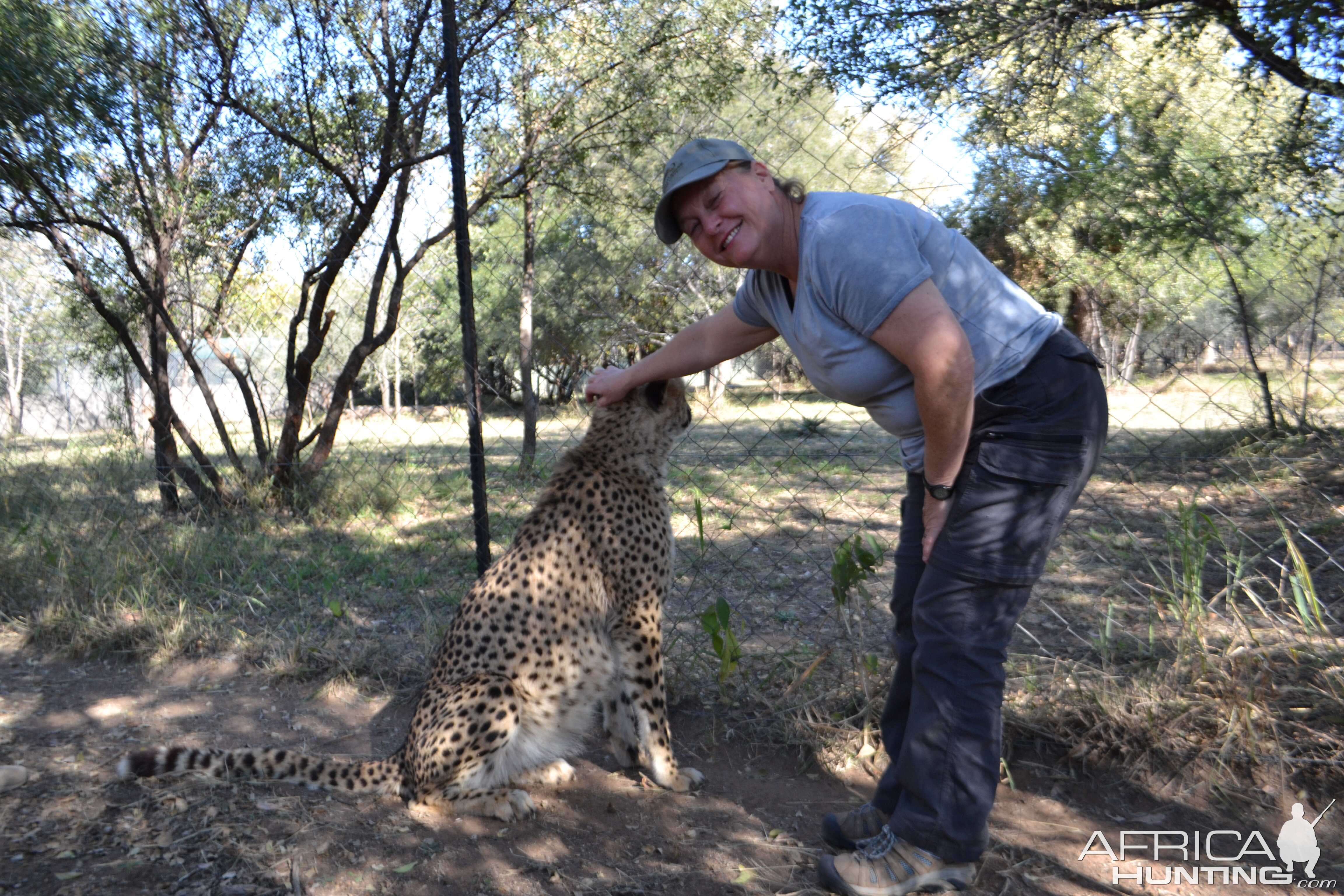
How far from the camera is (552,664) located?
94.3 inches

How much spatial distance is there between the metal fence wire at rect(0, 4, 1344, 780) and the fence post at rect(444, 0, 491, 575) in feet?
1.71

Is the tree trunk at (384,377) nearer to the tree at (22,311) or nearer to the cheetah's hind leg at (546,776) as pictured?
the tree at (22,311)

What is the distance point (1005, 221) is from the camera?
2.92 m

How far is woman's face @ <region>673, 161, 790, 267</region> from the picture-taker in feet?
5.87

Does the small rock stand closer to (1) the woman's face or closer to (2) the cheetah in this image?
(2) the cheetah

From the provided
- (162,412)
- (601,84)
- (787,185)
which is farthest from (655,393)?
(162,412)

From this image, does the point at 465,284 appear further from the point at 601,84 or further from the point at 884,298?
the point at 601,84

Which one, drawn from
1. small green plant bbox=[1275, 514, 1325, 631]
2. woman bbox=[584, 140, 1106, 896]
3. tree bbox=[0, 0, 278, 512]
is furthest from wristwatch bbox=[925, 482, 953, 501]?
tree bbox=[0, 0, 278, 512]

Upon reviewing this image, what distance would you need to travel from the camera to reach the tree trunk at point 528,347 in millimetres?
6598

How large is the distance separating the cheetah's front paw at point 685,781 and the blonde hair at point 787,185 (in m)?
1.60

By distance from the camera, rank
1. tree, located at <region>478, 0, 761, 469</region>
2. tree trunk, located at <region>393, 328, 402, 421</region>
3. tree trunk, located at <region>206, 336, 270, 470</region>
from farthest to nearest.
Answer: tree trunk, located at <region>393, 328, 402, 421</region> < tree trunk, located at <region>206, 336, 270, 470</region> < tree, located at <region>478, 0, 761, 469</region>

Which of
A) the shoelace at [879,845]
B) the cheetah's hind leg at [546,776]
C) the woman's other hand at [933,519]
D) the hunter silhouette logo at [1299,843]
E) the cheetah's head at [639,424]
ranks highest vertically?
the cheetah's head at [639,424]

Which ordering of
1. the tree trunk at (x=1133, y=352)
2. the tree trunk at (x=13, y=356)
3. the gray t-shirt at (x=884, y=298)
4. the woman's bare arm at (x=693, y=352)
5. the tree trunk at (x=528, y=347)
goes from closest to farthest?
the gray t-shirt at (x=884, y=298)
the woman's bare arm at (x=693, y=352)
the tree trunk at (x=1133, y=352)
the tree trunk at (x=528, y=347)
the tree trunk at (x=13, y=356)

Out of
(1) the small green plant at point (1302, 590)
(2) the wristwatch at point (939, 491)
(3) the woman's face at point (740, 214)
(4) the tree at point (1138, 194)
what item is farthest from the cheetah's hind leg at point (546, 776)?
(4) the tree at point (1138, 194)
